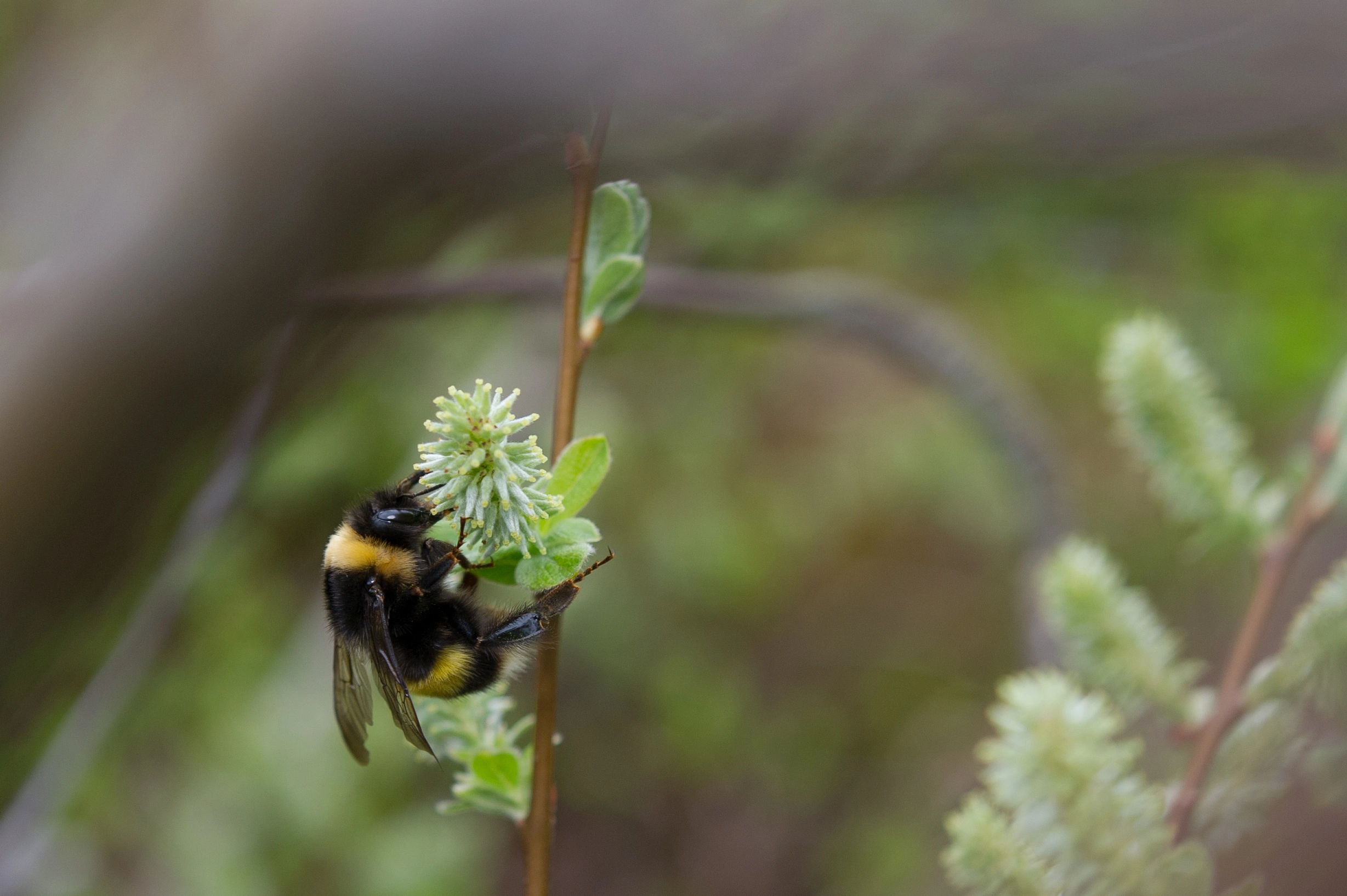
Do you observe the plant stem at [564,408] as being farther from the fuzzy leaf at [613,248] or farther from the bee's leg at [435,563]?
the bee's leg at [435,563]

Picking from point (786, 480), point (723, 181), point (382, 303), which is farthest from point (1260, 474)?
point (786, 480)

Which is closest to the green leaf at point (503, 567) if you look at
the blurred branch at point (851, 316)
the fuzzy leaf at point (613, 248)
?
the fuzzy leaf at point (613, 248)

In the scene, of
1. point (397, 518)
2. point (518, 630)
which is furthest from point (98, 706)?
point (518, 630)

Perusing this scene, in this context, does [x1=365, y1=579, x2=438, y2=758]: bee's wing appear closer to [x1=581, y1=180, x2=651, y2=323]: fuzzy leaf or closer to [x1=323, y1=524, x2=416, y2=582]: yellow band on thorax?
[x1=323, y1=524, x2=416, y2=582]: yellow band on thorax

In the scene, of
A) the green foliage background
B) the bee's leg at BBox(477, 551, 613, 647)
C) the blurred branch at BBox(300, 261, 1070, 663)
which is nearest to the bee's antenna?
the bee's leg at BBox(477, 551, 613, 647)

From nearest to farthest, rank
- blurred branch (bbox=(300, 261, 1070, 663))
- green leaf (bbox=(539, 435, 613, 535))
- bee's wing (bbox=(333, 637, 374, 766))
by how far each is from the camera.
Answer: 1. green leaf (bbox=(539, 435, 613, 535))
2. bee's wing (bbox=(333, 637, 374, 766))
3. blurred branch (bbox=(300, 261, 1070, 663))

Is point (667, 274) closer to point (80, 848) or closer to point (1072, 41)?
point (1072, 41)

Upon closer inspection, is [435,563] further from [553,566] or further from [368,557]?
[553,566]
